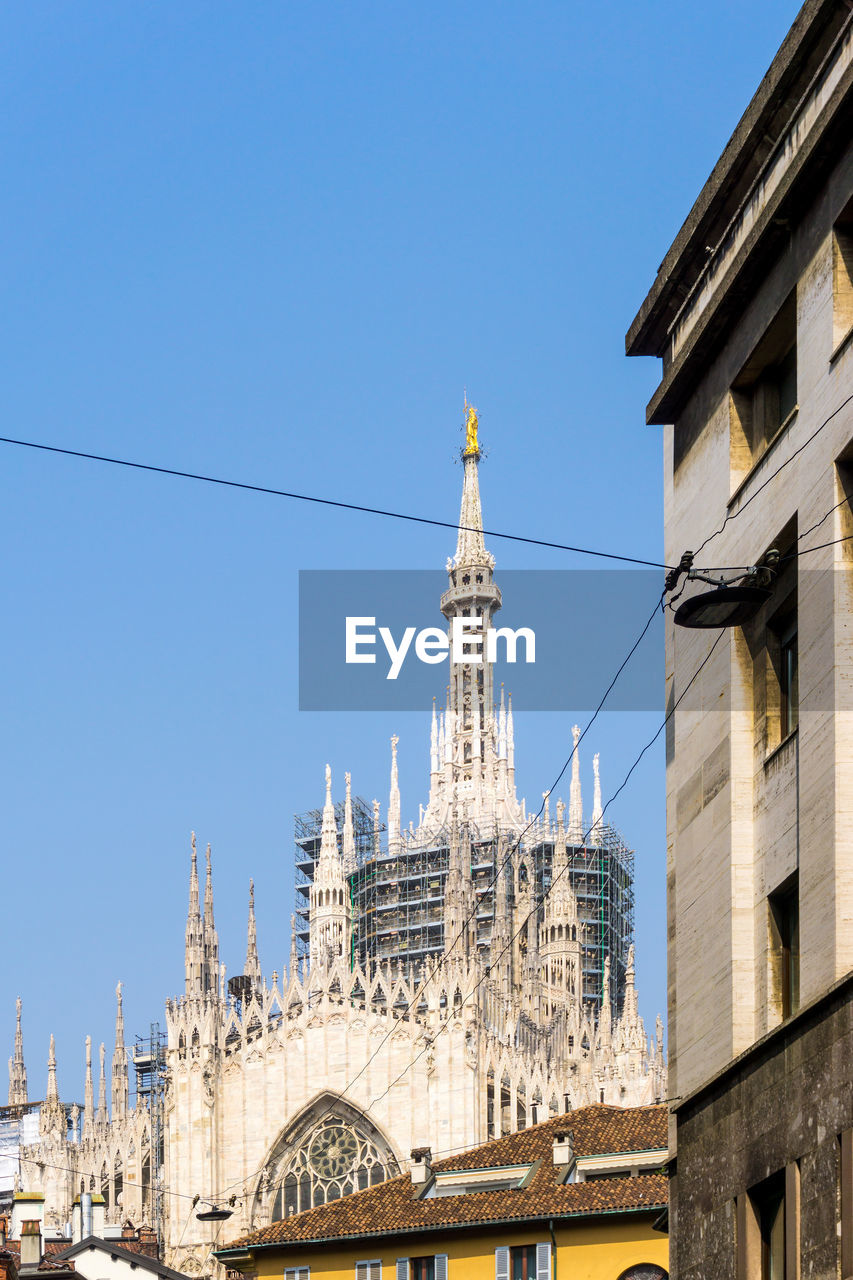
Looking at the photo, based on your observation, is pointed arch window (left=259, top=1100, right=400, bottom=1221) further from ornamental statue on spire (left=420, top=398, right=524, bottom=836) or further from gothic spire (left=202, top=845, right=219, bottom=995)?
ornamental statue on spire (left=420, top=398, right=524, bottom=836)

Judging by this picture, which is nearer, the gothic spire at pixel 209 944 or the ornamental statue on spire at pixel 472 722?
the gothic spire at pixel 209 944

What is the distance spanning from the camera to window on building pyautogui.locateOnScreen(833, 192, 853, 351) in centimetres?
1734

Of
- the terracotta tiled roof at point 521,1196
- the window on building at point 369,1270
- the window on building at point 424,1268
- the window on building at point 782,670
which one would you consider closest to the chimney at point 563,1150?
the terracotta tiled roof at point 521,1196

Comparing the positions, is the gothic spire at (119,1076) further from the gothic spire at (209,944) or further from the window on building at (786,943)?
the window on building at (786,943)

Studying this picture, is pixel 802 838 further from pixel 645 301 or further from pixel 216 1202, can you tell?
pixel 216 1202

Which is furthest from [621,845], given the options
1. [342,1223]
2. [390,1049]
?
[342,1223]

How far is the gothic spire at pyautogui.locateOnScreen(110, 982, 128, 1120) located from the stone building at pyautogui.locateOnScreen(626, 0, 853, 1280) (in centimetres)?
5859

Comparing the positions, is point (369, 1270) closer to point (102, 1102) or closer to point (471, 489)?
point (102, 1102)

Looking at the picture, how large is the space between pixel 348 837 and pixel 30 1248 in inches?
2170

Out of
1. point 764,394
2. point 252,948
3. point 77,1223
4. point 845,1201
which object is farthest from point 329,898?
point 845,1201

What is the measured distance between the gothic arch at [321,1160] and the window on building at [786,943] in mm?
50961

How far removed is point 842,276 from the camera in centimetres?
1748

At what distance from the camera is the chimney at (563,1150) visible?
125ft

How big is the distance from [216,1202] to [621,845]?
41.2 m
